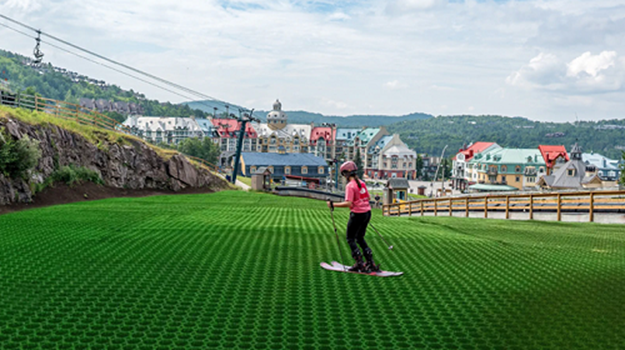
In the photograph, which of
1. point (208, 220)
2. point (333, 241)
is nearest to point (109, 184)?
point (208, 220)

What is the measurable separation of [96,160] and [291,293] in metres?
25.4

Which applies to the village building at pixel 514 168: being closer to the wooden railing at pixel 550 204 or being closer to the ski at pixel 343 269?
the wooden railing at pixel 550 204

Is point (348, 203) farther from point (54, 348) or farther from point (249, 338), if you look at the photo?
point (54, 348)

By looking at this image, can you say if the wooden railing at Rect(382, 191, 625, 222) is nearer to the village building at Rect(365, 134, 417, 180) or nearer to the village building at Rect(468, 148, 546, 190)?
the village building at Rect(468, 148, 546, 190)

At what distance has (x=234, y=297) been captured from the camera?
6969mm

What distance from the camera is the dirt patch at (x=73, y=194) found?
2014 cm

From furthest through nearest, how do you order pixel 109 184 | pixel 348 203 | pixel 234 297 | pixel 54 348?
pixel 109 184 < pixel 348 203 < pixel 234 297 < pixel 54 348

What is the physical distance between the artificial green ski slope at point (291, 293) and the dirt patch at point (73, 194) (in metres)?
8.25

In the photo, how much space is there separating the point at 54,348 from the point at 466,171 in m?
139

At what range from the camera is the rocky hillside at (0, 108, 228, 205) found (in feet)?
68.2

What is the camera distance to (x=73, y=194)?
24.6 meters

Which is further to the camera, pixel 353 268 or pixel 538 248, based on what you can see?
pixel 538 248

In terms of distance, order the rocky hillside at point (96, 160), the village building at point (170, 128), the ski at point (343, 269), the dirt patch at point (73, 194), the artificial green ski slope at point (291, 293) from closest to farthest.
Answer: the artificial green ski slope at point (291, 293)
the ski at point (343, 269)
the dirt patch at point (73, 194)
the rocky hillside at point (96, 160)
the village building at point (170, 128)

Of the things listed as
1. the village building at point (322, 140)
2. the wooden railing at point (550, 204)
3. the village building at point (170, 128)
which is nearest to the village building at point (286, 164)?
the village building at point (322, 140)
